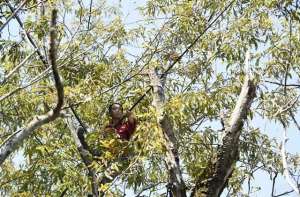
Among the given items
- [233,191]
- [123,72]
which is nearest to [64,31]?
[123,72]

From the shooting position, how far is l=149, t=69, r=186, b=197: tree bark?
150 inches

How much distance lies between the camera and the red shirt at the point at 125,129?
508cm

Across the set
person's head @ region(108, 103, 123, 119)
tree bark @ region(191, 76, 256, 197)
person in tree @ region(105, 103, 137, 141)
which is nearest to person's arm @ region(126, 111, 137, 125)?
person in tree @ region(105, 103, 137, 141)

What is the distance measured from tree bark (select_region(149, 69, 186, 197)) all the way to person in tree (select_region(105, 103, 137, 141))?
→ 0.53m

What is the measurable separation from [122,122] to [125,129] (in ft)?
0.24

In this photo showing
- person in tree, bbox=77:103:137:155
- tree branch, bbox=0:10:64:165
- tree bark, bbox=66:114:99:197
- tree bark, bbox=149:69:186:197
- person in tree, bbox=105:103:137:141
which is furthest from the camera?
person in tree, bbox=105:103:137:141

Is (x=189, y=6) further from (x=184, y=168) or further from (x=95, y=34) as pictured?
(x=184, y=168)

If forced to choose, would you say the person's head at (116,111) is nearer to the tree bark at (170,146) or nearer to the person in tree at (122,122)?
the person in tree at (122,122)

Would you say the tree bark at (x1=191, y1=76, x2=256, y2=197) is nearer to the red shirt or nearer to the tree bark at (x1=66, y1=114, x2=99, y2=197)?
the tree bark at (x1=66, y1=114, x2=99, y2=197)

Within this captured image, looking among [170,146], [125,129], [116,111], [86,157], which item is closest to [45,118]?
[170,146]

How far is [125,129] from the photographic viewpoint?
5211 millimetres

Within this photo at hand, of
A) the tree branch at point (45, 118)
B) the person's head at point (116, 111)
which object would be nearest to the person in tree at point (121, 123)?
the person's head at point (116, 111)

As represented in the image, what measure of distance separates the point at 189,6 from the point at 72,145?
2.12m

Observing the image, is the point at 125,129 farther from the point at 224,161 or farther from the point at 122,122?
the point at 224,161
